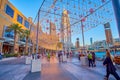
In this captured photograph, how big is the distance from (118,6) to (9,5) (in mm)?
38288

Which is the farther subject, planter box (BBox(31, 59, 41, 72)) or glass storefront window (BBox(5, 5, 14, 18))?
glass storefront window (BBox(5, 5, 14, 18))

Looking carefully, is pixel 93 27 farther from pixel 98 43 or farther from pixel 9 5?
pixel 98 43

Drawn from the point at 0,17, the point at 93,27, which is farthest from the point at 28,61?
the point at 0,17

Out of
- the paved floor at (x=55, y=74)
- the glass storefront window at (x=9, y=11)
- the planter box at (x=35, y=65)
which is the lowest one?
the paved floor at (x=55, y=74)

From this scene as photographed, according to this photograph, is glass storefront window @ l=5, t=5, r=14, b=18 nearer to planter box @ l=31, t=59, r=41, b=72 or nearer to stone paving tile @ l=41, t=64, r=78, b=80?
planter box @ l=31, t=59, r=41, b=72

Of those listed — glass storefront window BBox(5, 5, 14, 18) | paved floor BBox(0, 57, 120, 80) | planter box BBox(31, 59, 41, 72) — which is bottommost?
paved floor BBox(0, 57, 120, 80)

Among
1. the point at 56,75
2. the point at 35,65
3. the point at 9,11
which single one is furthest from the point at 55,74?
the point at 9,11

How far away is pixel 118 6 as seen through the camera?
2445 mm

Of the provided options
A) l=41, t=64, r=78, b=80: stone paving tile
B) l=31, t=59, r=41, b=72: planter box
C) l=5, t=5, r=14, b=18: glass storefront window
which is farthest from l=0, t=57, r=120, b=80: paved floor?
l=5, t=5, r=14, b=18: glass storefront window

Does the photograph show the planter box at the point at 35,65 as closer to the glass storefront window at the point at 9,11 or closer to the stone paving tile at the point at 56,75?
the stone paving tile at the point at 56,75

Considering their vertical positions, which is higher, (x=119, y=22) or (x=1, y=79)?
(x=119, y=22)

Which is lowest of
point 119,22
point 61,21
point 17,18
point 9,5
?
point 119,22

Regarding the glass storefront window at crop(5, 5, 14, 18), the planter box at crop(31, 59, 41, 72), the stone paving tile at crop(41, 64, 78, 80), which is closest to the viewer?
the stone paving tile at crop(41, 64, 78, 80)

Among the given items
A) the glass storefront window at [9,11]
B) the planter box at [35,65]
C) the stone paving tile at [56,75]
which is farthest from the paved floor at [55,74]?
the glass storefront window at [9,11]
